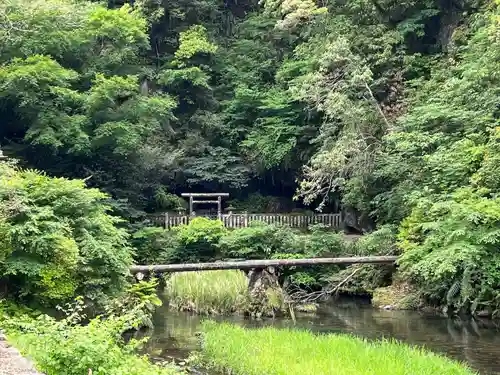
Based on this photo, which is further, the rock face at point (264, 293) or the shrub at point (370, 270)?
the shrub at point (370, 270)

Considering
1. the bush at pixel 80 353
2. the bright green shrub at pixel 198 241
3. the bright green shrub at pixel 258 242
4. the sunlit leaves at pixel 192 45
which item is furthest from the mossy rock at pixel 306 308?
the sunlit leaves at pixel 192 45

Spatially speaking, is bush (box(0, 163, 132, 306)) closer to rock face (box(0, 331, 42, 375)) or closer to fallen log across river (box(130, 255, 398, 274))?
fallen log across river (box(130, 255, 398, 274))

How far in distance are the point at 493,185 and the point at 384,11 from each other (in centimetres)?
1038

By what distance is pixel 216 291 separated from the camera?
14867 mm

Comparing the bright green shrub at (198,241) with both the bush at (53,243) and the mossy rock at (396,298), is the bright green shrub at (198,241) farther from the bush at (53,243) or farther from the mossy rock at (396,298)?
the bush at (53,243)

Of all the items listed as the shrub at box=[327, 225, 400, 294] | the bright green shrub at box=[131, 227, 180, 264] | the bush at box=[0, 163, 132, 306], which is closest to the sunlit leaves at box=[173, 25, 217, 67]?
the bright green shrub at box=[131, 227, 180, 264]

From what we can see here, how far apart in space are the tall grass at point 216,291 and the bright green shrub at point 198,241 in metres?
4.62

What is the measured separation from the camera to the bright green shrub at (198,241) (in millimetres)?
19922

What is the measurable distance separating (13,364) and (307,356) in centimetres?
480

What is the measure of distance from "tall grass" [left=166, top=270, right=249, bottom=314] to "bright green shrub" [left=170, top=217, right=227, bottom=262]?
4618 mm

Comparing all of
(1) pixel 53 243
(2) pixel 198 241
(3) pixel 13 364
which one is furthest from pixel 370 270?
(3) pixel 13 364

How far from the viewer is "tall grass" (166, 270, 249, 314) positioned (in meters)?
14.8

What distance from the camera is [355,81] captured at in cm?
1922

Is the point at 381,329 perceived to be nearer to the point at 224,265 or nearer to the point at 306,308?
the point at 306,308
